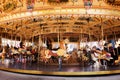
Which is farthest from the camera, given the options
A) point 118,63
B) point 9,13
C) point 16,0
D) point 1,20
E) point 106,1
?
point 118,63

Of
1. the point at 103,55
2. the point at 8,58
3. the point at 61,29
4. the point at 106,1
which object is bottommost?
→ the point at 8,58

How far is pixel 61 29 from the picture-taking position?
13562 mm

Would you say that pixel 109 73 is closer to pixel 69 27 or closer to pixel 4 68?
pixel 4 68

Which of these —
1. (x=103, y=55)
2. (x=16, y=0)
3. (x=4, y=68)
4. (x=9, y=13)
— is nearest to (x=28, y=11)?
(x=16, y=0)

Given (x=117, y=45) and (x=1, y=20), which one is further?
(x=117, y=45)

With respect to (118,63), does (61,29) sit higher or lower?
higher

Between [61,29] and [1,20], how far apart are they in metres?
5.56

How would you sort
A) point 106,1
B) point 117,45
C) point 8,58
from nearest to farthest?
point 106,1
point 117,45
point 8,58

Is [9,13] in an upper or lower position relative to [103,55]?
upper

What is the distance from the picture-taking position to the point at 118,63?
9.79 m

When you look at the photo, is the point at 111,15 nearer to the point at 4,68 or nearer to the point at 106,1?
the point at 106,1

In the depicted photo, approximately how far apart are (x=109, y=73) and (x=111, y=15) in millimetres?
2343

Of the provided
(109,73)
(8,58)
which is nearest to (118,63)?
(109,73)

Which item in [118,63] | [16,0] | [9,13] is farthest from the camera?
[118,63]
